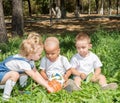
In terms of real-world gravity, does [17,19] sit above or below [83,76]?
above

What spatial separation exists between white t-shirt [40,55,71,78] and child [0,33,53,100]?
0.63 m

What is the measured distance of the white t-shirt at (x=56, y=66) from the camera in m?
5.63

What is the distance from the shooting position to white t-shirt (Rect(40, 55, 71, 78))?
5633 millimetres

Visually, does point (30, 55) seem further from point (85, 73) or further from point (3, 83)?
point (85, 73)

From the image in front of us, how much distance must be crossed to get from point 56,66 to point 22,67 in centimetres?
90

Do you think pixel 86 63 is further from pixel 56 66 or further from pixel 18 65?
pixel 18 65

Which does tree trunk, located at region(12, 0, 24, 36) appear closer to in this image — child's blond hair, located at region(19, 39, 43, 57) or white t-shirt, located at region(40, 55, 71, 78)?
white t-shirt, located at region(40, 55, 71, 78)

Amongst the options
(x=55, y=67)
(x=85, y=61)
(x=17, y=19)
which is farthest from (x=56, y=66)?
(x=17, y=19)

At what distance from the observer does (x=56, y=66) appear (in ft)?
18.6

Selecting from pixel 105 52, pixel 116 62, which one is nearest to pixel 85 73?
pixel 116 62

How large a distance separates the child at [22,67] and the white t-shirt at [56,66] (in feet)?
2.06

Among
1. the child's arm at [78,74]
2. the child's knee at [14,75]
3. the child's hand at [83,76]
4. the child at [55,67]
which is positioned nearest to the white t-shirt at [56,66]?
the child at [55,67]

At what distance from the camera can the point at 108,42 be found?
9000mm

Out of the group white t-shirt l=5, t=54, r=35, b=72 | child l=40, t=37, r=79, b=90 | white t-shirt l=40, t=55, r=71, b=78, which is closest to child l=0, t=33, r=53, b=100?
white t-shirt l=5, t=54, r=35, b=72
